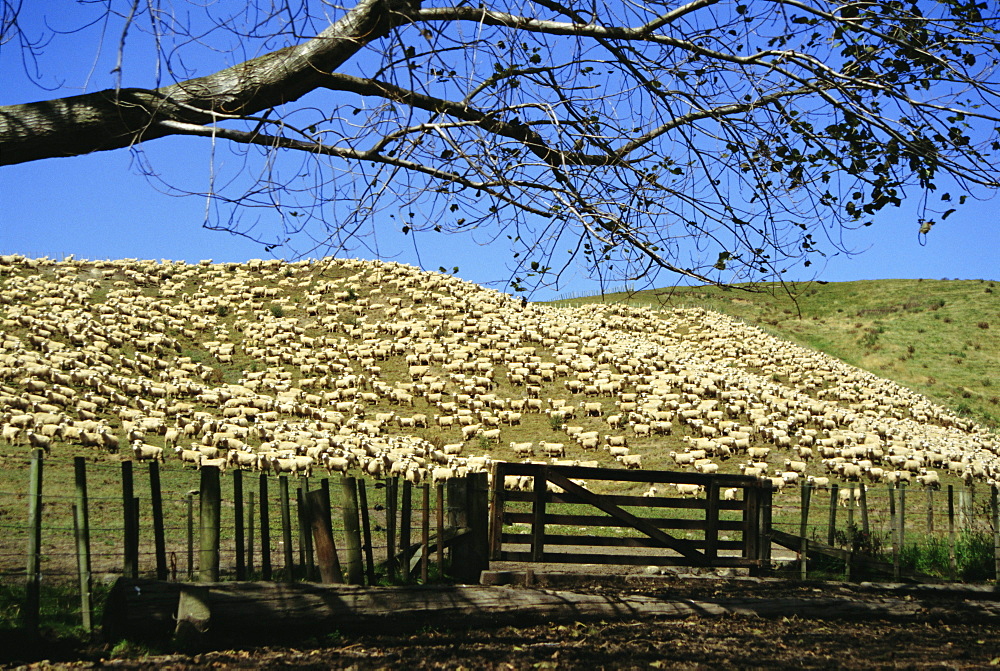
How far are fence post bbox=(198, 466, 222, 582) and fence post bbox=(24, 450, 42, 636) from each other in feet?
4.95

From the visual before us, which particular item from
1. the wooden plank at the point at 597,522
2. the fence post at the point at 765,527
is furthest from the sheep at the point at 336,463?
the fence post at the point at 765,527

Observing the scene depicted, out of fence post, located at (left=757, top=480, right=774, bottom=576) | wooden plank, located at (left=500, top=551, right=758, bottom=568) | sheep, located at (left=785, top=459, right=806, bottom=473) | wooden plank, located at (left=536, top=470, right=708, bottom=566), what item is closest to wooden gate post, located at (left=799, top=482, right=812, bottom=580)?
fence post, located at (left=757, top=480, right=774, bottom=576)

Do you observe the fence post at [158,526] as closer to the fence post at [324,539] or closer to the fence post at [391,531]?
the fence post at [324,539]

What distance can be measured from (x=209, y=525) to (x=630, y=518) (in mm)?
6534

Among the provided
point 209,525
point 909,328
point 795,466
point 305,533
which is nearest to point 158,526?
point 209,525

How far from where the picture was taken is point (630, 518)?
1277cm

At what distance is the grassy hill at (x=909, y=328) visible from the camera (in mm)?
43312

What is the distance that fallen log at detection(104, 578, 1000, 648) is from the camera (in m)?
7.97

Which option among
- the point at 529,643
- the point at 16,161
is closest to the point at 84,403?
the point at 16,161

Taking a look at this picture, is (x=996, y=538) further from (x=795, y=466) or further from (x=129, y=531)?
(x=129, y=531)

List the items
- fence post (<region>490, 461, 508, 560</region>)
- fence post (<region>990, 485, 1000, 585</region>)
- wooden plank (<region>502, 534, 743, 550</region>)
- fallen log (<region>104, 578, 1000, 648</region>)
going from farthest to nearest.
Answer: fence post (<region>990, 485, 1000, 585</region>)
wooden plank (<region>502, 534, 743, 550</region>)
fence post (<region>490, 461, 508, 560</region>)
fallen log (<region>104, 578, 1000, 648</region>)

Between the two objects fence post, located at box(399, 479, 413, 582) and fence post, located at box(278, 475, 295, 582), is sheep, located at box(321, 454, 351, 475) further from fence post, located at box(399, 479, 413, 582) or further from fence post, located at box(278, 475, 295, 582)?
fence post, located at box(278, 475, 295, 582)

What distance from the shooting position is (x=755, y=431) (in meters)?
27.7

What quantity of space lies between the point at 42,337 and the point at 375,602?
26.2 metres
